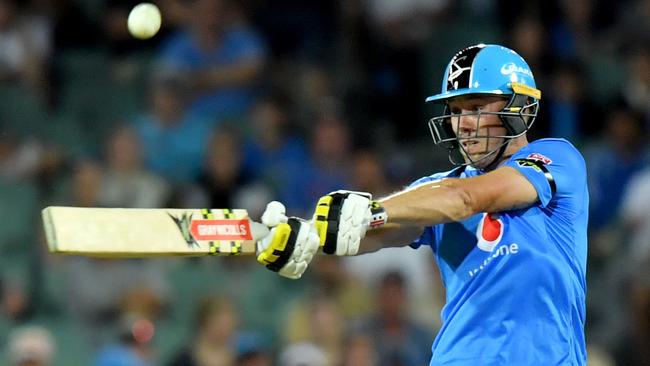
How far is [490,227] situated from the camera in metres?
4.98

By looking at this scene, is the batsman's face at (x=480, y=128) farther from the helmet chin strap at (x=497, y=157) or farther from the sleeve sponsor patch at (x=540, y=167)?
the sleeve sponsor patch at (x=540, y=167)

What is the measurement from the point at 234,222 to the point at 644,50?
699cm

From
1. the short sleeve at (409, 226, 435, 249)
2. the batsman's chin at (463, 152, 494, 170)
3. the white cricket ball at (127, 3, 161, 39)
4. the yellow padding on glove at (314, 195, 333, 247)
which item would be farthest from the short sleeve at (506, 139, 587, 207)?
the white cricket ball at (127, 3, 161, 39)

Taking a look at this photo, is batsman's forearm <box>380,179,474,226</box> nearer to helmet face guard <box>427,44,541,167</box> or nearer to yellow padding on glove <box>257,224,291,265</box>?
yellow padding on glove <box>257,224,291,265</box>

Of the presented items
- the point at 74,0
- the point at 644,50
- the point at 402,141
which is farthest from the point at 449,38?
the point at 74,0

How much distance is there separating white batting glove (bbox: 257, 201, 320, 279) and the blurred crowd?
4.18 metres

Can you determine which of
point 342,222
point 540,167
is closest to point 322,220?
point 342,222

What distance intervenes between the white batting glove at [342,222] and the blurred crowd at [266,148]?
4240 mm

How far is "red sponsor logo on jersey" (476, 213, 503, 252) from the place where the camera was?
16.3 ft

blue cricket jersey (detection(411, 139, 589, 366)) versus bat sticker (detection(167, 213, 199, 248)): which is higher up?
bat sticker (detection(167, 213, 199, 248))

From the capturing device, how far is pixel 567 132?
10.3 m

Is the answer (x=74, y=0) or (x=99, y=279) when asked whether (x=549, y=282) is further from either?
(x=74, y=0)

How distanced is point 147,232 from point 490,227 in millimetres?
1441

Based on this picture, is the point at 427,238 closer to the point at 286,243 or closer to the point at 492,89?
the point at 492,89
